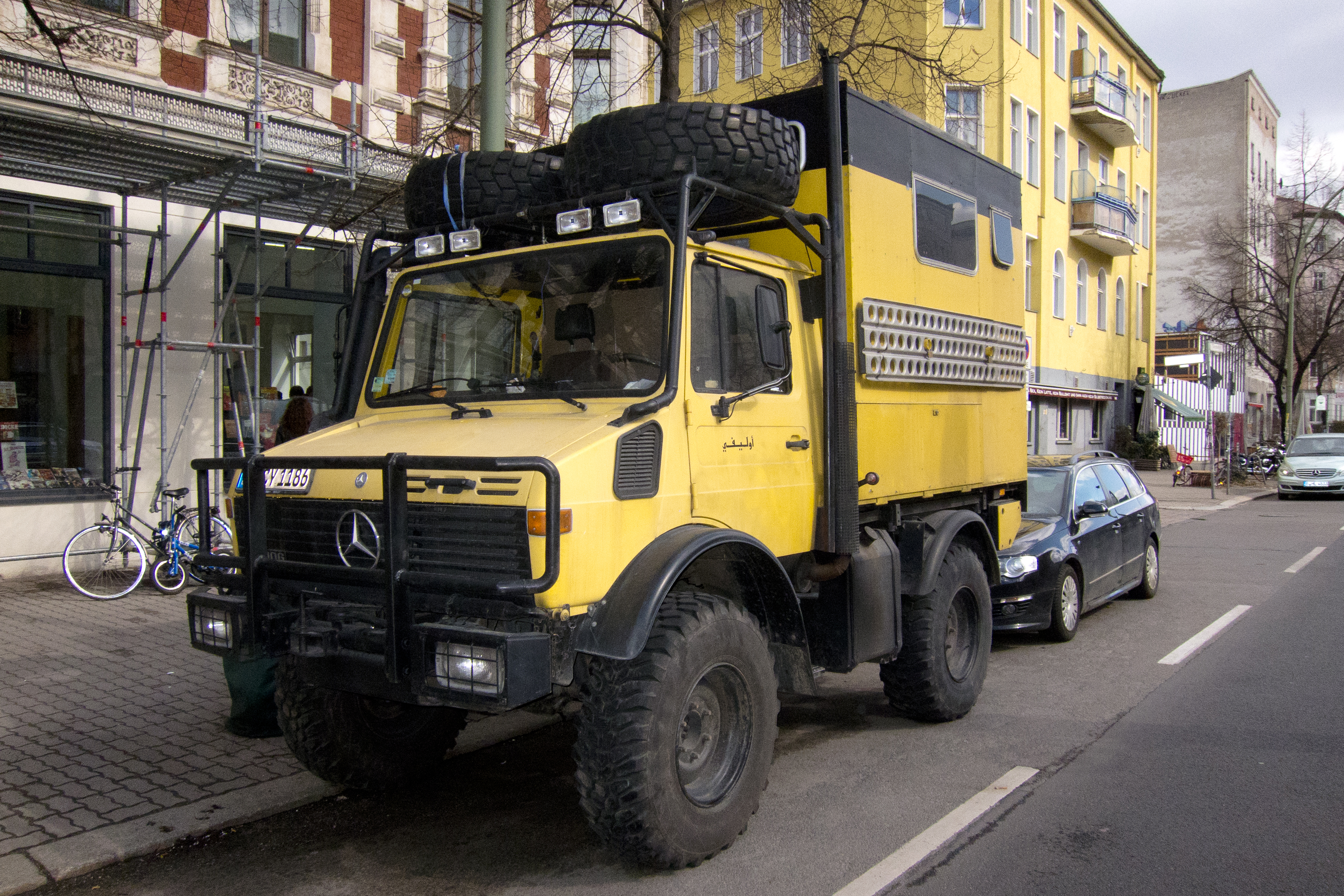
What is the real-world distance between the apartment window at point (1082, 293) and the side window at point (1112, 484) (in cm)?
2440

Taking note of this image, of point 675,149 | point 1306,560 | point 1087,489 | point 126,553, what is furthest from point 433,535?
point 1306,560

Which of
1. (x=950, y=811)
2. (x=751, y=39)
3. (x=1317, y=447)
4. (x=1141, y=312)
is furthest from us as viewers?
(x=1141, y=312)

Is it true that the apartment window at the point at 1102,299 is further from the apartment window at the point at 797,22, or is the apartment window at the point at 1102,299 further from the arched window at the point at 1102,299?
the apartment window at the point at 797,22

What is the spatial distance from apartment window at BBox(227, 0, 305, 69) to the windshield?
788 centimetres

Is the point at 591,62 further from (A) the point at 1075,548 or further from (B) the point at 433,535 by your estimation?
(B) the point at 433,535

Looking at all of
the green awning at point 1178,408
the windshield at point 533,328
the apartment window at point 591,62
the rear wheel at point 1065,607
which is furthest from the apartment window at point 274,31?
the green awning at point 1178,408

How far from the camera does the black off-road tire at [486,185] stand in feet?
16.5

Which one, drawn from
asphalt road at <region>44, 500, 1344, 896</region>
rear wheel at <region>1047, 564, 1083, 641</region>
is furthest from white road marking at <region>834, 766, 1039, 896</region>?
rear wheel at <region>1047, 564, 1083, 641</region>

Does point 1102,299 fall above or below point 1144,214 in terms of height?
below

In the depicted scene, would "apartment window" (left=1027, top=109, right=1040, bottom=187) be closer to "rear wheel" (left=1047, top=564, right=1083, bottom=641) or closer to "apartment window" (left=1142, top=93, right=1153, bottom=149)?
"apartment window" (left=1142, top=93, right=1153, bottom=149)

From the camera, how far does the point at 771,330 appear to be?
4.65 m

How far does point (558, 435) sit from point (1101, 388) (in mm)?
33711

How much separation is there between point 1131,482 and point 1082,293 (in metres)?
24.7

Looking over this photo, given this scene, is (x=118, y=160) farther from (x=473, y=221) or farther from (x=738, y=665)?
(x=738, y=665)
